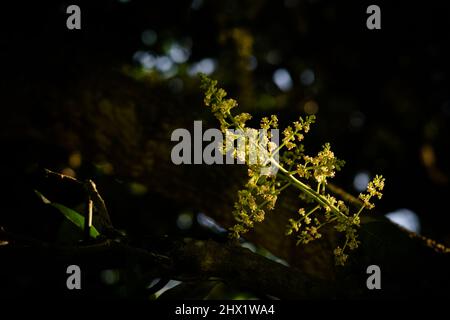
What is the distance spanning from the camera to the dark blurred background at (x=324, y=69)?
146 inches

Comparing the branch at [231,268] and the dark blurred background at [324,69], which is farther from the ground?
the dark blurred background at [324,69]

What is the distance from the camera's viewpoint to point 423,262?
1.81m

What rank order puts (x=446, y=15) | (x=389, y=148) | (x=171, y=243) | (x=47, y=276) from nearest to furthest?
(x=171, y=243)
(x=47, y=276)
(x=446, y=15)
(x=389, y=148)

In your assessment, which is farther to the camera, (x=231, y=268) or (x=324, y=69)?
(x=324, y=69)

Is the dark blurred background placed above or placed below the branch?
above

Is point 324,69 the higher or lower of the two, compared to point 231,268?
higher

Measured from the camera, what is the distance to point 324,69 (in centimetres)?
432

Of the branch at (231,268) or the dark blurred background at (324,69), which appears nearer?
the branch at (231,268)

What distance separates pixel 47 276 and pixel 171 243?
198 cm

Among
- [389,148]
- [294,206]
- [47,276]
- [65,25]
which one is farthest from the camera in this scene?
[389,148]

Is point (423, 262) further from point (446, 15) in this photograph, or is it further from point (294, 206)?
point (446, 15)

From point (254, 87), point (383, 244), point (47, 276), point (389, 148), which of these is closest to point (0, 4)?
point (47, 276)

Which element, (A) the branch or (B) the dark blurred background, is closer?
(A) the branch

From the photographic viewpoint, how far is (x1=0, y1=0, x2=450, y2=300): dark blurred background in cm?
370
